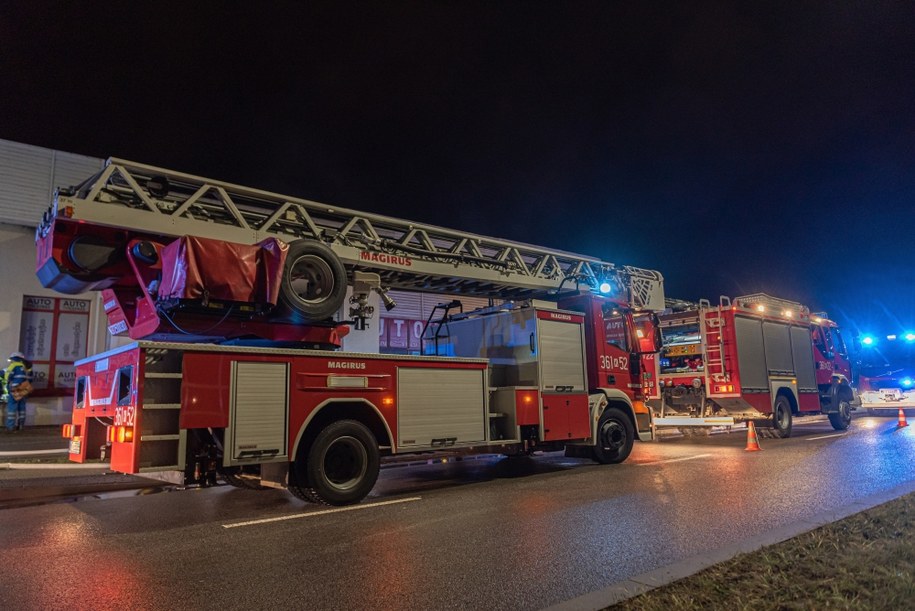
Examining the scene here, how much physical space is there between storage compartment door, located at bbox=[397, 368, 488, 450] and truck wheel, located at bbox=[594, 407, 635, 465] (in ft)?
8.88

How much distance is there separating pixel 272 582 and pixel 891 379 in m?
25.7

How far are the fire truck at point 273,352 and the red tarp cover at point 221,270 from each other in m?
0.02

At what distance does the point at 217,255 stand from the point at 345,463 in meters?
2.73

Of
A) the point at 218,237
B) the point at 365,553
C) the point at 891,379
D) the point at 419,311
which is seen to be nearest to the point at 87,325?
the point at 419,311

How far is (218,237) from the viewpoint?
720 centimetres

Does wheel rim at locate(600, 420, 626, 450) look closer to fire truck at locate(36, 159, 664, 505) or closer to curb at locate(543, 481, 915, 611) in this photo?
fire truck at locate(36, 159, 664, 505)

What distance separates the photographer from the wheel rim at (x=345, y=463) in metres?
6.92

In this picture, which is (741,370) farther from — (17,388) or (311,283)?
(17,388)

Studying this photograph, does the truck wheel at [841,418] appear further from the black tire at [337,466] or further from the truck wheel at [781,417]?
the black tire at [337,466]

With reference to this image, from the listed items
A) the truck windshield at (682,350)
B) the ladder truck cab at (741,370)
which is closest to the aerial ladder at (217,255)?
the ladder truck cab at (741,370)

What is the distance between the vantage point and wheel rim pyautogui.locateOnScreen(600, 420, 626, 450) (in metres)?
10.2

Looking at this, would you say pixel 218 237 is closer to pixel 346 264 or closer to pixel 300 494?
pixel 346 264

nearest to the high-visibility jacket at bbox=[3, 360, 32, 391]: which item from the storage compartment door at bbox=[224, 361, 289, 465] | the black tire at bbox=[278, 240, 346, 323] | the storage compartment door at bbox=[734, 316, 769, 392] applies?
the black tire at bbox=[278, 240, 346, 323]

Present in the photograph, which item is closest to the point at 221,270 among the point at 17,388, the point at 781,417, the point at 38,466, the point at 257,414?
the point at 257,414
